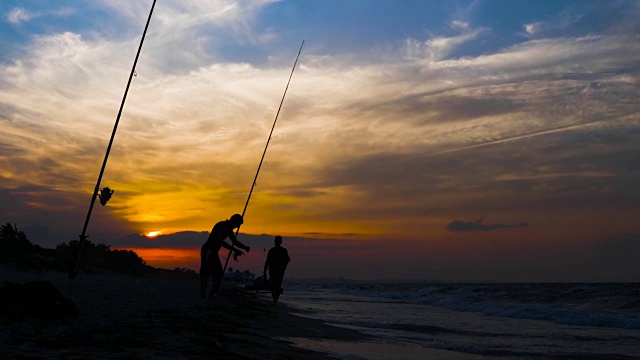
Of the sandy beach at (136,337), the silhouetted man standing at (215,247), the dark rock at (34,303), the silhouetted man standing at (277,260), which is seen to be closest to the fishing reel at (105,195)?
the sandy beach at (136,337)

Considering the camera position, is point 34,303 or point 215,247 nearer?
point 34,303

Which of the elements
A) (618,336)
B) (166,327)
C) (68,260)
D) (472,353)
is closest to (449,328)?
(618,336)

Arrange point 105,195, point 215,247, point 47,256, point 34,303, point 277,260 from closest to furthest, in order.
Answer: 1. point 34,303
2. point 105,195
3. point 215,247
4. point 277,260
5. point 47,256

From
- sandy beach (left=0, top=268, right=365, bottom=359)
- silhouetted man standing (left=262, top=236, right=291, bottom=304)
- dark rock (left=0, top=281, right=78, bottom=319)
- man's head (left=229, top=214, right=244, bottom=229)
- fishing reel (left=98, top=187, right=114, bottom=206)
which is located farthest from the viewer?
silhouetted man standing (left=262, top=236, right=291, bottom=304)

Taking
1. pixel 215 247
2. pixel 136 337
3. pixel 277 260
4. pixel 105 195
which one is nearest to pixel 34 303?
pixel 136 337

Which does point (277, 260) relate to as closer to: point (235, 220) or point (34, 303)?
point (235, 220)

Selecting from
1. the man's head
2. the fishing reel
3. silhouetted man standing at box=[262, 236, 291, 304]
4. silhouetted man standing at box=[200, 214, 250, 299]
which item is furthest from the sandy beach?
silhouetted man standing at box=[262, 236, 291, 304]

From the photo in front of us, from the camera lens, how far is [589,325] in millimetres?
16281

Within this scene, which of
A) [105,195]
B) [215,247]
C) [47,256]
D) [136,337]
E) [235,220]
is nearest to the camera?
[136,337]

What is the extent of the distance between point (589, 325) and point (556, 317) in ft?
7.51

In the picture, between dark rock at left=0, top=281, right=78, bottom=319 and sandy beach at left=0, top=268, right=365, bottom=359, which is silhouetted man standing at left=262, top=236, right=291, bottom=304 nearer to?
sandy beach at left=0, top=268, right=365, bottom=359

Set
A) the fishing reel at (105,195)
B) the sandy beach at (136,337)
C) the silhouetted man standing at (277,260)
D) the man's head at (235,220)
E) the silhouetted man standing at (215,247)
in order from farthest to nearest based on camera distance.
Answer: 1. the silhouetted man standing at (277,260)
2. the man's head at (235,220)
3. the silhouetted man standing at (215,247)
4. the fishing reel at (105,195)
5. the sandy beach at (136,337)

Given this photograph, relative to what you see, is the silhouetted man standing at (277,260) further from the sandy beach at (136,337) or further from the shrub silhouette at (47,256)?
the sandy beach at (136,337)

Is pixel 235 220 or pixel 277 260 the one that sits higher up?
pixel 235 220
